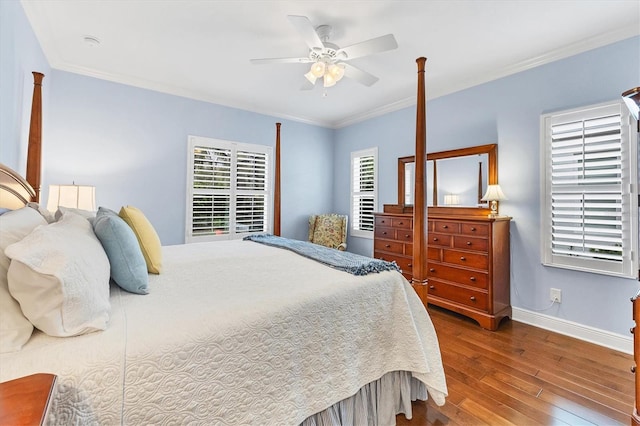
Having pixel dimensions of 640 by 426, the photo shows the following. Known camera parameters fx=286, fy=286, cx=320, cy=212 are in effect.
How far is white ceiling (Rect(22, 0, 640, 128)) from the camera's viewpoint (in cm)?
208

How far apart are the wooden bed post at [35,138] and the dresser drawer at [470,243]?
354cm

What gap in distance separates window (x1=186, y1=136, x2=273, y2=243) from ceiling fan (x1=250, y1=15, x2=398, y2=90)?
6.26 ft

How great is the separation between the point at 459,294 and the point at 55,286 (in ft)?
10.1

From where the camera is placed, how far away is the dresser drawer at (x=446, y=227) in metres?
2.94

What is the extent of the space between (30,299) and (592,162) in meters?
3.59

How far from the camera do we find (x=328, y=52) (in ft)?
7.24

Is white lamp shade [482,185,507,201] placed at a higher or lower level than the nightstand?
higher

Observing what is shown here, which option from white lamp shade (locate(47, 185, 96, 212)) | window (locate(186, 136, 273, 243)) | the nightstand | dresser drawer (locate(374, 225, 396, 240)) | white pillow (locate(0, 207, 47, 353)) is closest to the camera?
the nightstand

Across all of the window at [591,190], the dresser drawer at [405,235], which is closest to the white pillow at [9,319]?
the dresser drawer at [405,235]

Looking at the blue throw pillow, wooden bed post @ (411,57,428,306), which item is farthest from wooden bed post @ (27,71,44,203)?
wooden bed post @ (411,57,428,306)

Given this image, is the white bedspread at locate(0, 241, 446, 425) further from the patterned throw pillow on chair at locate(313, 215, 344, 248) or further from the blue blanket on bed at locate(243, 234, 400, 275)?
the patterned throw pillow on chair at locate(313, 215, 344, 248)

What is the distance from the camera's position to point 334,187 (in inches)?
203

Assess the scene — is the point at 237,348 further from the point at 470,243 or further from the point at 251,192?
the point at 251,192

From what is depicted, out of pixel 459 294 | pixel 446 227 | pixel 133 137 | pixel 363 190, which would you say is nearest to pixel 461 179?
pixel 446 227
